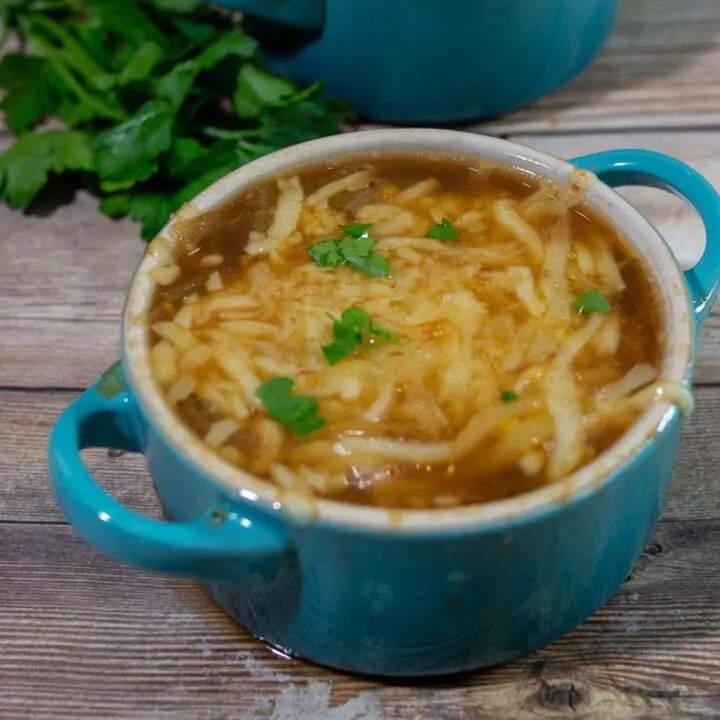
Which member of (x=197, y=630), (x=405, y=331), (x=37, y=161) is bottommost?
(x=197, y=630)

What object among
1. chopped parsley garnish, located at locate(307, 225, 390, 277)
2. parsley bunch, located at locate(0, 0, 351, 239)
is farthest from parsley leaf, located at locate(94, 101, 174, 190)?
chopped parsley garnish, located at locate(307, 225, 390, 277)

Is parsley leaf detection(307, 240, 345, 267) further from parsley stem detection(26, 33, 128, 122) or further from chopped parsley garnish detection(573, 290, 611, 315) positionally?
parsley stem detection(26, 33, 128, 122)

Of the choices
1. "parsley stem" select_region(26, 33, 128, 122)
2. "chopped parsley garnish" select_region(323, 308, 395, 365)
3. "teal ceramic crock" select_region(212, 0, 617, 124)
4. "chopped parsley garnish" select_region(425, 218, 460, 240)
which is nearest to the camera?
"chopped parsley garnish" select_region(323, 308, 395, 365)

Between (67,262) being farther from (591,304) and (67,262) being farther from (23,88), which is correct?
(591,304)

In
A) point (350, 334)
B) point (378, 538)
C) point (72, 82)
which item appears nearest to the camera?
point (378, 538)

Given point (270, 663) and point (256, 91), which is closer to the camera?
point (270, 663)

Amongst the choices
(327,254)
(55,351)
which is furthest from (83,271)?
(327,254)

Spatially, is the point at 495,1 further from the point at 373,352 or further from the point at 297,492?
the point at 297,492
